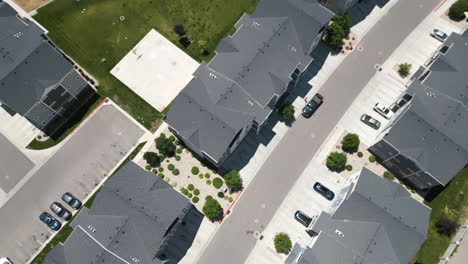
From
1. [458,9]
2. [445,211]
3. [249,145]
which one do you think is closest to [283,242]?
[249,145]

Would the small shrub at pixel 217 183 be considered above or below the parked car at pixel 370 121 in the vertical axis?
below

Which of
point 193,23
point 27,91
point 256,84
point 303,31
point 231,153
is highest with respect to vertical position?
point 303,31

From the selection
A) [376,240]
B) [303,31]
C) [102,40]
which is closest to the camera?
[376,240]

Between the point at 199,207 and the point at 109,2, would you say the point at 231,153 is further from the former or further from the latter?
the point at 109,2

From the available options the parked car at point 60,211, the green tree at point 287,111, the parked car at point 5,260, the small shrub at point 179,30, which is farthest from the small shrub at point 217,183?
the parked car at point 5,260

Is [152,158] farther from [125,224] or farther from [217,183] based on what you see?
[125,224]

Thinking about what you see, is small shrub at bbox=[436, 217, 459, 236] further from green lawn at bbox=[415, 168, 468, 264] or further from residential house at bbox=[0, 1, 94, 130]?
residential house at bbox=[0, 1, 94, 130]

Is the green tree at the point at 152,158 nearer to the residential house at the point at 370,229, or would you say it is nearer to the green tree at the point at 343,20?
the residential house at the point at 370,229

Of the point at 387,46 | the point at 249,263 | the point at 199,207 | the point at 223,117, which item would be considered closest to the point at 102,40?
the point at 223,117
